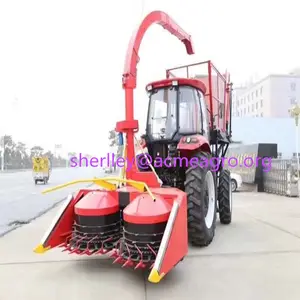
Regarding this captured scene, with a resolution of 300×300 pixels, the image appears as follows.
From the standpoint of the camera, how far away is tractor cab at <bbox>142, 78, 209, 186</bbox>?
18.6ft

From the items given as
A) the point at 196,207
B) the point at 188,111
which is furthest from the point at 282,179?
the point at 196,207

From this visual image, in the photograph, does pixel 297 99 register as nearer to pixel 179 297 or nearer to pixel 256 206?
pixel 256 206

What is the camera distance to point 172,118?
5707mm

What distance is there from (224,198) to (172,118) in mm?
2533

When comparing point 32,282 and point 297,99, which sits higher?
point 297,99

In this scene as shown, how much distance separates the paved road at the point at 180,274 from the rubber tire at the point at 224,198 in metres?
1.29

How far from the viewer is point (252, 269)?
4246 mm

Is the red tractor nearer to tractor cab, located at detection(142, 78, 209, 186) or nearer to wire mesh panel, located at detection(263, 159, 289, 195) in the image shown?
tractor cab, located at detection(142, 78, 209, 186)

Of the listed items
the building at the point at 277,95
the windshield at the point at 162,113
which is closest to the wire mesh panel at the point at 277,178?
the windshield at the point at 162,113

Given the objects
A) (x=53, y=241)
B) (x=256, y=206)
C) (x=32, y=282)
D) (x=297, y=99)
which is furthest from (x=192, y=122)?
(x=297, y=99)

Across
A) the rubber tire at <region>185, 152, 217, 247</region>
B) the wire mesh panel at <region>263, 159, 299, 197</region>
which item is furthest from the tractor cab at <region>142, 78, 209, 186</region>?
the wire mesh panel at <region>263, 159, 299, 197</region>

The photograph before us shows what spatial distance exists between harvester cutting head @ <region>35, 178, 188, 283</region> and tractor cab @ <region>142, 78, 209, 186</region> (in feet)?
4.81

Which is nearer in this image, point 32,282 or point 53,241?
point 32,282

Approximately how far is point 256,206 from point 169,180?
5.70 meters
